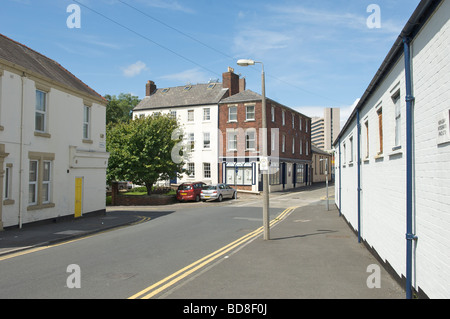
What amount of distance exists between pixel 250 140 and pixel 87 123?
910 inches

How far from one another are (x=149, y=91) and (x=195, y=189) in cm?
2262

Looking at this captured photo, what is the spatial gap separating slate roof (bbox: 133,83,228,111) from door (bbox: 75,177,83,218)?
25.3 meters

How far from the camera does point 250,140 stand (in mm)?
40656

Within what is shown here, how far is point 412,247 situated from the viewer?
6.00 meters

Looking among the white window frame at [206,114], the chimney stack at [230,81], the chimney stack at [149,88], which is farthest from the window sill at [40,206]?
the chimney stack at [149,88]

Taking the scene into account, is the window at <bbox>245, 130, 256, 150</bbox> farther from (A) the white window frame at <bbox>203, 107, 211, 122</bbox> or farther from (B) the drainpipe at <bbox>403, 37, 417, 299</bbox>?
(B) the drainpipe at <bbox>403, 37, 417, 299</bbox>

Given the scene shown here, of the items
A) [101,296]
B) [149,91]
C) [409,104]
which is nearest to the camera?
[409,104]

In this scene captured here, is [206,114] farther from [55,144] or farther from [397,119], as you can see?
[397,119]

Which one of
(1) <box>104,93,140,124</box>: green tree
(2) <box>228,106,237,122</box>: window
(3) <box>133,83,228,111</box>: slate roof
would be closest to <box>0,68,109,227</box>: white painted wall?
(2) <box>228,106,237,122</box>: window

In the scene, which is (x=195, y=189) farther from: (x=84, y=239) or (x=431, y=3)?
(x=431, y=3)

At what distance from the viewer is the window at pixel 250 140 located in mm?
40438

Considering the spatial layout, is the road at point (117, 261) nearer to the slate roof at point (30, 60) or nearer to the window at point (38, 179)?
the window at point (38, 179)

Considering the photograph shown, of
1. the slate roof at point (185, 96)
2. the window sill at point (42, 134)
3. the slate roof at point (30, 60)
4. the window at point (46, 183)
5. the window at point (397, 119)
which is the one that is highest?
the slate roof at point (185, 96)

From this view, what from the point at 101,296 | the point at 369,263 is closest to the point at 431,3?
the point at 369,263
